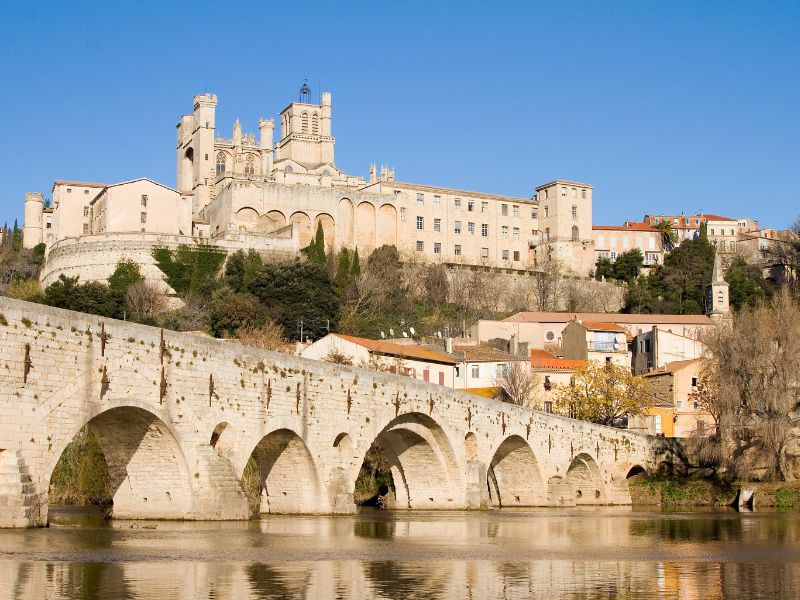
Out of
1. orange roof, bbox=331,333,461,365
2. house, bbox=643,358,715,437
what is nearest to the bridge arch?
orange roof, bbox=331,333,461,365

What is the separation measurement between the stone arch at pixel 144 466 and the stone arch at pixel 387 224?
77275mm

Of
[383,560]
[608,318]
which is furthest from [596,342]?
[383,560]

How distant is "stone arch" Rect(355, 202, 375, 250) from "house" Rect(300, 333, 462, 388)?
38.5m

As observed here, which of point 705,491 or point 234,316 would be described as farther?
point 234,316

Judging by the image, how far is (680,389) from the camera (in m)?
72.1

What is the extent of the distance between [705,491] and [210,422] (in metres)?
30.0

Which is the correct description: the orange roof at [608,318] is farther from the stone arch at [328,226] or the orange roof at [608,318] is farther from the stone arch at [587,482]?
the stone arch at [587,482]

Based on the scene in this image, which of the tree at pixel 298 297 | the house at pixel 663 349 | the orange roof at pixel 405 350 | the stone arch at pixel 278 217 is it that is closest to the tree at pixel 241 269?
the tree at pixel 298 297

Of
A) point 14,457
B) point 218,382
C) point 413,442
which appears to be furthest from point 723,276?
point 14,457

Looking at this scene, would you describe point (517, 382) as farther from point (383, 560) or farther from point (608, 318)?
point (383, 560)

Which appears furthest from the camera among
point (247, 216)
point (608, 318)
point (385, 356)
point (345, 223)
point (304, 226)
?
point (345, 223)

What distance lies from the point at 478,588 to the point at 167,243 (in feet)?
238

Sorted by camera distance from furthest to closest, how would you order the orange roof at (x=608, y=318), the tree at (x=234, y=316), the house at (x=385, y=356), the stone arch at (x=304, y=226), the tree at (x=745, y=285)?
the tree at (x=745, y=285) < the stone arch at (x=304, y=226) < the orange roof at (x=608, y=318) < the tree at (x=234, y=316) < the house at (x=385, y=356)

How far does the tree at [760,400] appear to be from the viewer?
50656 millimetres
